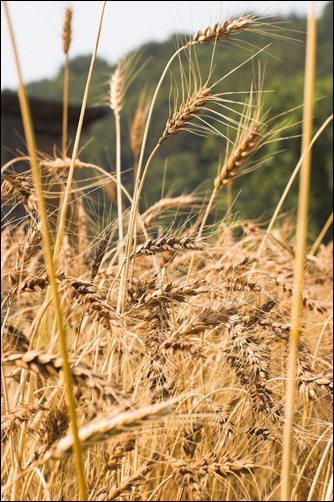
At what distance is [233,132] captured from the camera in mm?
23312

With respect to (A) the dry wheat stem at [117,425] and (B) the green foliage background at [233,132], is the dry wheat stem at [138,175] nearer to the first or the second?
(A) the dry wheat stem at [117,425]

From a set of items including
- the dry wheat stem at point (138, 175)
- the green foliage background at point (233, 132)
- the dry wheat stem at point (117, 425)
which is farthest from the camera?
the green foliage background at point (233, 132)

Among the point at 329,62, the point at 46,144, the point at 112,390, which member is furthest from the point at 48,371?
the point at 329,62

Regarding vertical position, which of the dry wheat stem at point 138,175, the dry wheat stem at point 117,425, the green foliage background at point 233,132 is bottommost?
the dry wheat stem at point 117,425

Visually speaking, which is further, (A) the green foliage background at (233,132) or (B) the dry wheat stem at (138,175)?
(A) the green foliage background at (233,132)

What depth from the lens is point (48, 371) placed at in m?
0.73

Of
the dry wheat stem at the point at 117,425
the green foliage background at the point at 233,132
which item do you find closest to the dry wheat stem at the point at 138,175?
the dry wheat stem at the point at 117,425

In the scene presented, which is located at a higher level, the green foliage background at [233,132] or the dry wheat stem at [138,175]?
the green foliage background at [233,132]

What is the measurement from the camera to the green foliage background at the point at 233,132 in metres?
18.8

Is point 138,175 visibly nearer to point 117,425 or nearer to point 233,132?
point 117,425

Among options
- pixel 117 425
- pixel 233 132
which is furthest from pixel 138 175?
pixel 233 132

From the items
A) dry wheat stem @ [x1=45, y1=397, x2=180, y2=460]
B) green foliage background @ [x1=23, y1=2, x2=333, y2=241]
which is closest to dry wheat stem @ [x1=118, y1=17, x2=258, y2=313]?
dry wheat stem @ [x1=45, y1=397, x2=180, y2=460]

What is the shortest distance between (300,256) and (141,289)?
0.59 metres

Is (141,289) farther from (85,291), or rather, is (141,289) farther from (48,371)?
(48,371)
